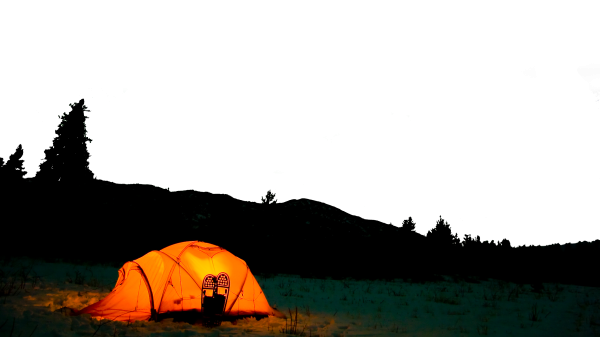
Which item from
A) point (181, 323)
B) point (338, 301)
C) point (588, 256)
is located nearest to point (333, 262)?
point (338, 301)

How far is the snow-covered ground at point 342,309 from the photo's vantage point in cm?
641

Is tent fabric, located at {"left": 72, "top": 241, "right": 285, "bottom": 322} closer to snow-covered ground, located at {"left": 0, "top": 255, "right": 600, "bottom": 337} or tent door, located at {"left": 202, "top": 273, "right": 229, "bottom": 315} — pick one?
tent door, located at {"left": 202, "top": 273, "right": 229, "bottom": 315}

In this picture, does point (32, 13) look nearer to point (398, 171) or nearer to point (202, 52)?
point (202, 52)

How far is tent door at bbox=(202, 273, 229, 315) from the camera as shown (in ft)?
23.1

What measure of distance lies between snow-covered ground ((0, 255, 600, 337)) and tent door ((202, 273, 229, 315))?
340mm

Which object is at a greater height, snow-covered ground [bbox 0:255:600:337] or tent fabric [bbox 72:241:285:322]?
tent fabric [bbox 72:241:285:322]

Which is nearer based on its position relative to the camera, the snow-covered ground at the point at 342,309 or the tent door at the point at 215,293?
the snow-covered ground at the point at 342,309

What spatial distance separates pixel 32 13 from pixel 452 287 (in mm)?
16140

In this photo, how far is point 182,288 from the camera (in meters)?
7.31

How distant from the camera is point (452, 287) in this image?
13836 millimetres

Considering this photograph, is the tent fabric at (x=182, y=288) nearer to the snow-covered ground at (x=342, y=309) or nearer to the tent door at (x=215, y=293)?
the tent door at (x=215, y=293)

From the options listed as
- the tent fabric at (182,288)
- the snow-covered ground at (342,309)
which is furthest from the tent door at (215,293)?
the snow-covered ground at (342,309)

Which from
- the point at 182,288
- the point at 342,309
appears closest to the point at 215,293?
the point at 182,288

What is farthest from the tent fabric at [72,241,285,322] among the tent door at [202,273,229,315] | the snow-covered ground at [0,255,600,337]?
the snow-covered ground at [0,255,600,337]
